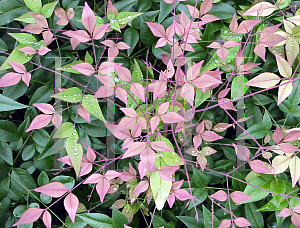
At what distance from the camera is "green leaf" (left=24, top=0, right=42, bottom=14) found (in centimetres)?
74

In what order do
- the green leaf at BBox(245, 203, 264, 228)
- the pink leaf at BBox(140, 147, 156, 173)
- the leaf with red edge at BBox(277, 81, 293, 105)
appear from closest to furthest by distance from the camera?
the pink leaf at BBox(140, 147, 156, 173)
the leaf with red edge at BBox(277, 81, 293, 105)
the green leaf at BBox(245, 203, 264, 228)

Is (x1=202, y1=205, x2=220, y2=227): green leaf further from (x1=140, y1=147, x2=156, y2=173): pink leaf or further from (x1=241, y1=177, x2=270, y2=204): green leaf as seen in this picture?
(x1=140, y1=147, x2=156, y2=173): pink leaf

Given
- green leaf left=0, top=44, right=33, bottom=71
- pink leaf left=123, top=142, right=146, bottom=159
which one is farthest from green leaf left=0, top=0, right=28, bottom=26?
pink leaf left=123, top=142, right=146, bottom=159

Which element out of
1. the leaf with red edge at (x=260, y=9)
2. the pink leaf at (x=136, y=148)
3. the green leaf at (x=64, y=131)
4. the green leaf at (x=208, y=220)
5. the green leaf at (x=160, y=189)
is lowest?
the green leaf at (x=208, y=220)

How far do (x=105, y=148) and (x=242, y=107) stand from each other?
51cm

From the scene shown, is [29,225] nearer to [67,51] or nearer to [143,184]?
[143,184]

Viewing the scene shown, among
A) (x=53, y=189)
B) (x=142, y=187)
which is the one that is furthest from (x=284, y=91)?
(x=53, y=189)

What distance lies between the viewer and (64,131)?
2.24 ft

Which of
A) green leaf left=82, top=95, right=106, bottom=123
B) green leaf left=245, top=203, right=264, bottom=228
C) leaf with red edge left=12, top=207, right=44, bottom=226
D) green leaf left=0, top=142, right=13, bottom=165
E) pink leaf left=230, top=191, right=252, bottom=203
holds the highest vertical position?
green leaf left=82, top=95, right=106, bottom=123

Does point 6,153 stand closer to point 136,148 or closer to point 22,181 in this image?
point 22,181

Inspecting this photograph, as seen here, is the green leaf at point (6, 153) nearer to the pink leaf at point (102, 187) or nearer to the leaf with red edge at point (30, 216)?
the leaf with red edge at point (30, 216)

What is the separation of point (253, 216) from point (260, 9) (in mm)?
687

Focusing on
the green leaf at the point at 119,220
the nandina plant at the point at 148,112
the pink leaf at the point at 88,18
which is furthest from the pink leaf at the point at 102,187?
the pink leaf at the point at 88,18

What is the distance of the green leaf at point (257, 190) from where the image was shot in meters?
0.74
